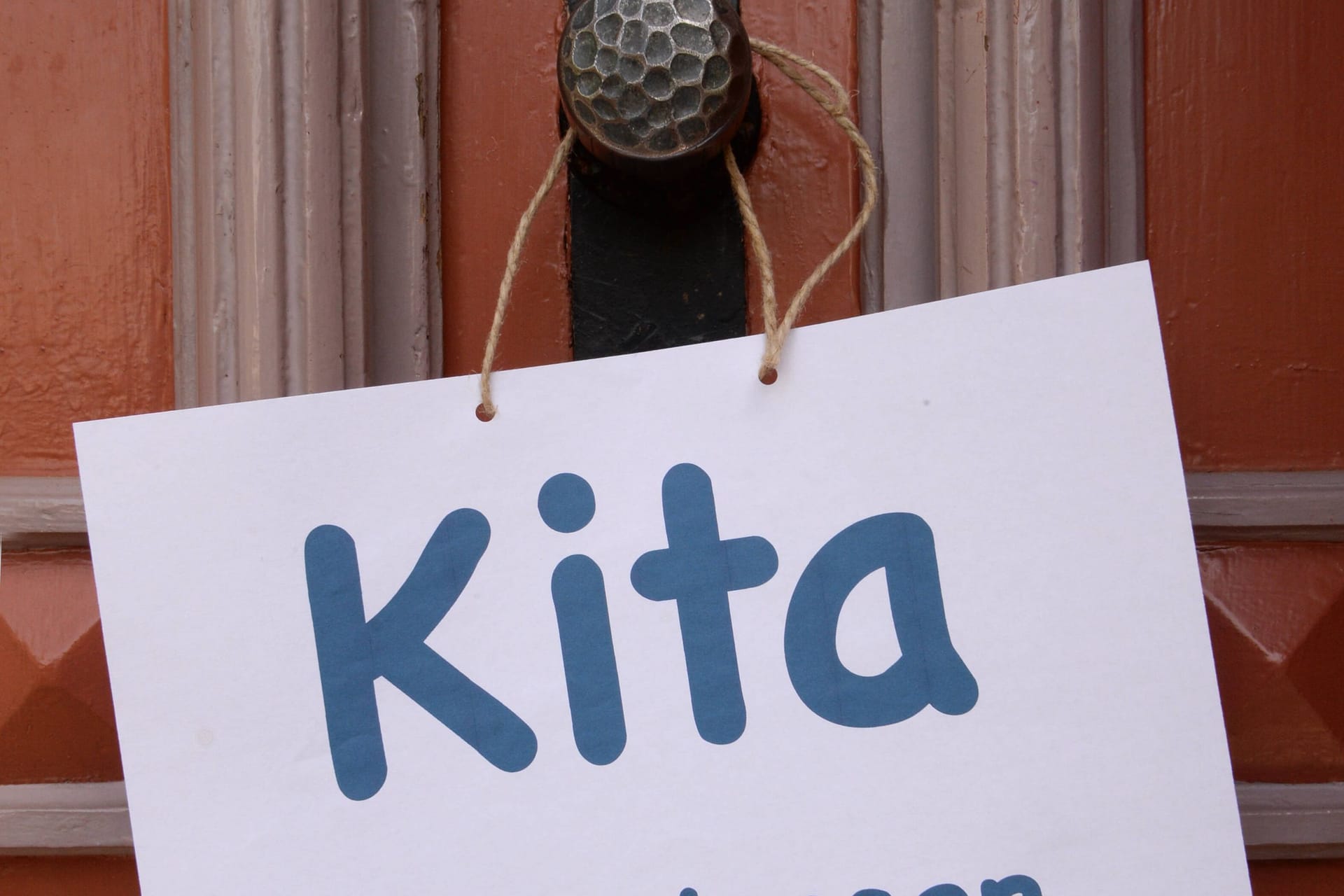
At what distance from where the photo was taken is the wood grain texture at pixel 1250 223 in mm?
551

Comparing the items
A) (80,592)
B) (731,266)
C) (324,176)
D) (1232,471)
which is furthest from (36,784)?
(1232,471)

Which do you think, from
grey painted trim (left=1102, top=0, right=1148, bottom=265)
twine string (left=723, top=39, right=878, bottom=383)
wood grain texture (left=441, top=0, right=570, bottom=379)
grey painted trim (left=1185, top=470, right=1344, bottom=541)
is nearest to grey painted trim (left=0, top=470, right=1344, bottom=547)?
grey painted trim (left=1185, top=470, right=1344, bottom=541)

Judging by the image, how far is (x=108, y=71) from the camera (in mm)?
577

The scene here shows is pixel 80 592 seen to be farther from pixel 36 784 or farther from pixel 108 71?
pixel 108 71

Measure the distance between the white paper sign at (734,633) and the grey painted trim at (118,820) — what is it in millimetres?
154

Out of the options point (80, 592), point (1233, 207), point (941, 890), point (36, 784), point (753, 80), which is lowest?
point (941, 890)

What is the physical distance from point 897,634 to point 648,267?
262mm

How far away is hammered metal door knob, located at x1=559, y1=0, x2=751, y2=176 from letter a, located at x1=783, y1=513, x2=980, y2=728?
217 mm

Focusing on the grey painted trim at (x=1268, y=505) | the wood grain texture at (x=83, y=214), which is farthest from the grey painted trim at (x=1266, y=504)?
the wood grain texture at (x=83, y=214)

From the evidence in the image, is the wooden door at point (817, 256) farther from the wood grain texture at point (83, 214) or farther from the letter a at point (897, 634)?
the letter a at point (897, 634)

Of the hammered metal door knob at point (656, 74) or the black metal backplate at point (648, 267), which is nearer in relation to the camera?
the hammered metal door knob at point (656, 74)

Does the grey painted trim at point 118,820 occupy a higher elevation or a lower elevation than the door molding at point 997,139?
lower

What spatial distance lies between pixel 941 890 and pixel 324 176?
500 millimetres

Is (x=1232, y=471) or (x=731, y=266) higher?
(x=731, y=266)
